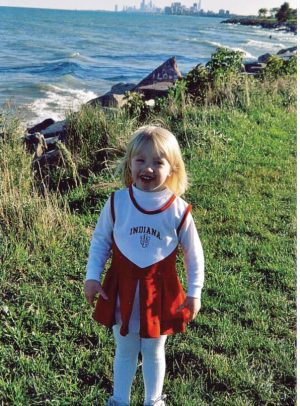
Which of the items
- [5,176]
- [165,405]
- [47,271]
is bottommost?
[165,405]

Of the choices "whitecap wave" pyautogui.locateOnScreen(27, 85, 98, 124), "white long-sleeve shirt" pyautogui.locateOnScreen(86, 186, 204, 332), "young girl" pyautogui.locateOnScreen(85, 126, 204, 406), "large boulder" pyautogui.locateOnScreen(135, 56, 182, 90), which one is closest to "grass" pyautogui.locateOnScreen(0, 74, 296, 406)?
"young girl" pyautogui.locateOnScreen(85, 126, 204, 406)

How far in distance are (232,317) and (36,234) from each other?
1.86 meters

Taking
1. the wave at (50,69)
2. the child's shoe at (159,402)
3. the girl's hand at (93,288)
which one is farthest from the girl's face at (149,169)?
the wave at (50,69)

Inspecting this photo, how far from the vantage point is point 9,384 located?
2.93m

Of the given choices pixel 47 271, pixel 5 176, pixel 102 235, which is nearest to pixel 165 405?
pixel 102 235

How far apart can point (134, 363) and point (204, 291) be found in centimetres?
144

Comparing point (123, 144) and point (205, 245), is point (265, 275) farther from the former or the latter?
point (123, 144)

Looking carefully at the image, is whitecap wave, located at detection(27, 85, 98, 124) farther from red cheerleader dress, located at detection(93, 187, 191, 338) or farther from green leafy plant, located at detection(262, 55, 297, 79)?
red cheerleader dress, located at detection(93, 187, 191, 338)

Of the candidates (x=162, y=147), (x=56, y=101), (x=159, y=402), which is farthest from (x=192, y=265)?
(x=56, y=101)

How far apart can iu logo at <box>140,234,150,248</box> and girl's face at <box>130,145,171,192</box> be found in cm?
23

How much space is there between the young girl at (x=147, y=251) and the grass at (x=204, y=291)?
0.70 metres

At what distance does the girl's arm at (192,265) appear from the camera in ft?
8.11

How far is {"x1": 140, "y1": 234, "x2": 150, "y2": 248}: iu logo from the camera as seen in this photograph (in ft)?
7.99

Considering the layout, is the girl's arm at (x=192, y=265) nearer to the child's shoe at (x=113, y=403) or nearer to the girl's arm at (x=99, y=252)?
the girl's arm at (x=99, y=252)
